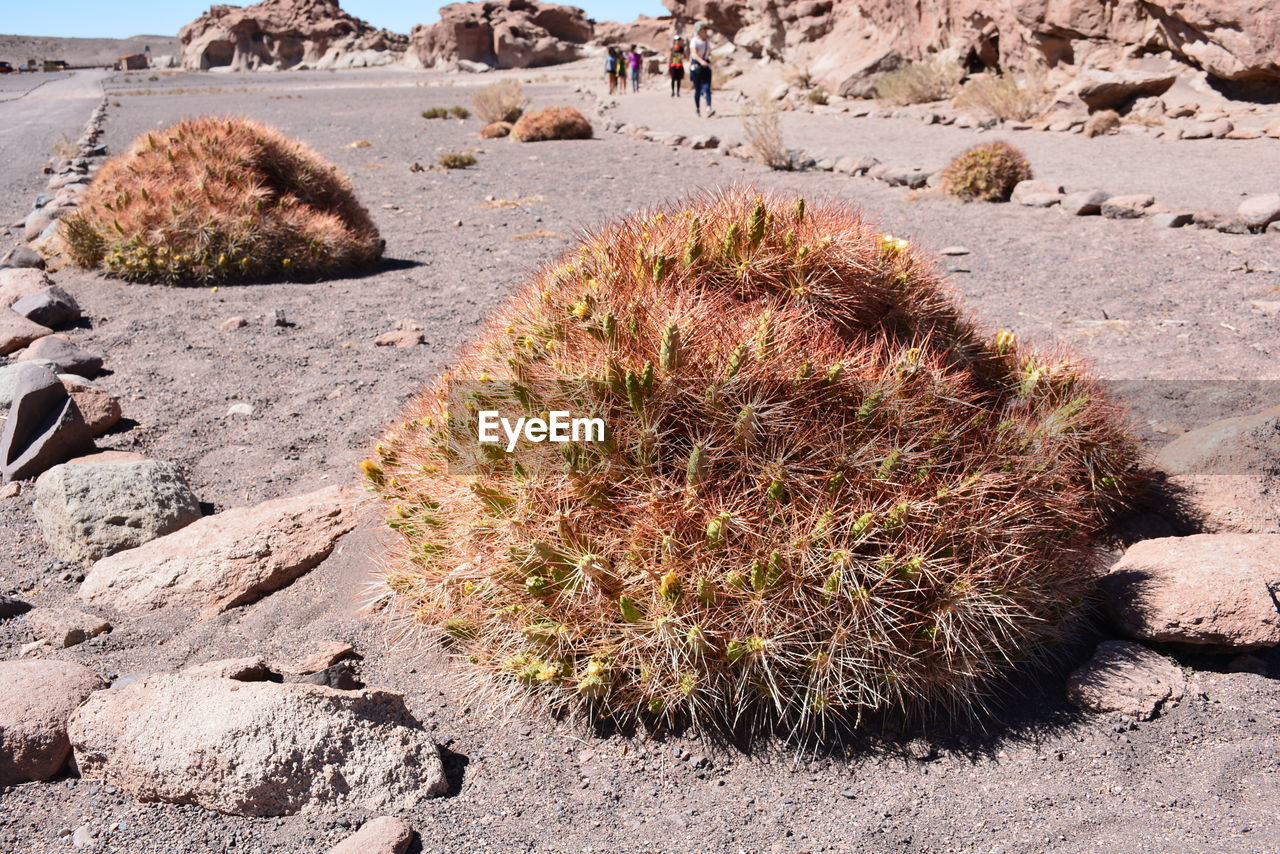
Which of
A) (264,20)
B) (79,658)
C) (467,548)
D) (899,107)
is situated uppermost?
(264,20)

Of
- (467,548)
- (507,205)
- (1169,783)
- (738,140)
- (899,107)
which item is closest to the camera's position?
(1169,783)

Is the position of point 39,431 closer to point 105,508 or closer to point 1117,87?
point 105,508

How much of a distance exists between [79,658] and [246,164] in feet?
20.0

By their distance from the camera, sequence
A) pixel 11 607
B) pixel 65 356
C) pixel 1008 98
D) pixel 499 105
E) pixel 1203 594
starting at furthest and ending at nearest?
pixel 499 105 < pixel 1008 98 < pixel 65 356 < pixel 11 607 < pixel 1203 594

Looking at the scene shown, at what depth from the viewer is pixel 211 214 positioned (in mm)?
8055

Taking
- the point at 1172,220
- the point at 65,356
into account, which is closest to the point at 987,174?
the point at 1172,220

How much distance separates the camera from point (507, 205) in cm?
1193

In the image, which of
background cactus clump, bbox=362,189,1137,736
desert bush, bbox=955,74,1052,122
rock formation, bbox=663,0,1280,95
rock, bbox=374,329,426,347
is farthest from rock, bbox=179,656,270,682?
desert bush, bbox=955,74,1052,122

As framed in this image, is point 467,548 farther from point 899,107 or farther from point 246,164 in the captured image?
point 899,107

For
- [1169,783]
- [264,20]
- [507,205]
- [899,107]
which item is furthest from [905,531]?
[264,20]

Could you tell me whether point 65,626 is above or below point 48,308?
below

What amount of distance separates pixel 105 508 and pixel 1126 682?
3.91m

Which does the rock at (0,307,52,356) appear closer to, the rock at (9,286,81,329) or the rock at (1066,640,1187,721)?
the rock at (9,286,81,329)

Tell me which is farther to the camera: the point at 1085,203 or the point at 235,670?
the point at 1085,203
